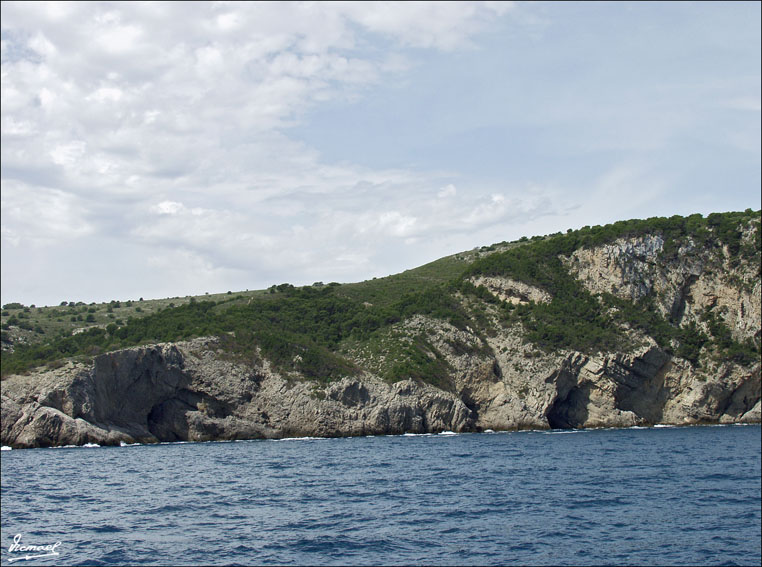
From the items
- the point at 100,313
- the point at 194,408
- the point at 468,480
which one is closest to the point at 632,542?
the point at 468,480

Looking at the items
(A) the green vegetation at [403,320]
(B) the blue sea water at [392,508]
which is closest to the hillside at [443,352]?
(A) the green vegetation at [403,320]

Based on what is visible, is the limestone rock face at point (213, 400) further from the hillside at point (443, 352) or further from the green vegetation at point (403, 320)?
the green vegetation at point (403, 320)

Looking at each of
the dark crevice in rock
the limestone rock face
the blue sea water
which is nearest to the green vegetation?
the limestone rock face

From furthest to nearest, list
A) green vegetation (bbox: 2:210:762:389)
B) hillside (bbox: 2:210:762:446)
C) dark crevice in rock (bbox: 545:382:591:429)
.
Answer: dark crevice in rock (bbox: 545:382:591:429) → green vegetation (bbox: 2:210:762:389) → hillside (bbox: 2:210:762:446)

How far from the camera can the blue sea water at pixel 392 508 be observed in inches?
814

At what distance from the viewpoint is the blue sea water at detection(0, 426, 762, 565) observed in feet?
67.8

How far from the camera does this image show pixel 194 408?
7156cm

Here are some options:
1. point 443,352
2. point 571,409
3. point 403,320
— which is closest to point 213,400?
point 443,352

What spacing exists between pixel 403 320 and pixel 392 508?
6328 cm

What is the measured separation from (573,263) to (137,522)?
83568 millimetres

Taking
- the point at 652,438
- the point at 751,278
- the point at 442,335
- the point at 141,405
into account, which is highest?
the point at 751,278

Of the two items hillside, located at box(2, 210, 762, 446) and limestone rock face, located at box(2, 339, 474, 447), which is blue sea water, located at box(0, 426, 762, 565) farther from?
hillside, located at box(2, 210, 762, 446)

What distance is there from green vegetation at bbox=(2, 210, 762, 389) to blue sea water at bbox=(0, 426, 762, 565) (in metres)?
29.2

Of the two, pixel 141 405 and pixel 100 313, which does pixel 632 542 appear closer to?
pixel 141 405
